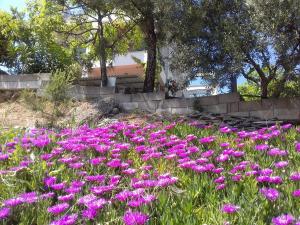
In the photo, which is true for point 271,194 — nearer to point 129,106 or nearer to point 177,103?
point 177,103

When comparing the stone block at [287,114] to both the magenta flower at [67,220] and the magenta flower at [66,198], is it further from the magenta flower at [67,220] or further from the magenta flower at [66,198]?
the magenta flower at [67,220]

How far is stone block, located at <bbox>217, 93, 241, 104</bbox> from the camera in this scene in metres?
9.38

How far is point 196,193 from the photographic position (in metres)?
3.19

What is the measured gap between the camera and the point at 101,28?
1134 cm

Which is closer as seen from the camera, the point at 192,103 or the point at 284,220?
the point at 284,220

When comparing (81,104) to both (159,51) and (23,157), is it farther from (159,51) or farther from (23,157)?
(23,157)

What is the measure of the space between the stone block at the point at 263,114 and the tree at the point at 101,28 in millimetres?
3785

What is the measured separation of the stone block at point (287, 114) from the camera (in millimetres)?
8951

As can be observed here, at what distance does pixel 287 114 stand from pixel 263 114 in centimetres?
44

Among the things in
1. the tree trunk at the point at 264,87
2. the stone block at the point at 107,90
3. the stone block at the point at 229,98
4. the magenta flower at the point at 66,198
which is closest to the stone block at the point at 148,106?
the stone block at the point at 107,90

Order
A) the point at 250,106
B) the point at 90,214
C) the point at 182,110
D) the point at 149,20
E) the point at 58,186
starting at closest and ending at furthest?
the point at 90,214 → the point at 58,186 → the point at 250,106 → the point at 182,110 → the point at 149,20

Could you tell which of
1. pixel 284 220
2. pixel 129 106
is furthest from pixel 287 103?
pixel 284 220

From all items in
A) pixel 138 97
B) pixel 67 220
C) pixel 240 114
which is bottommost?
pixel 67 220

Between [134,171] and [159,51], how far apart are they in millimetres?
8081
